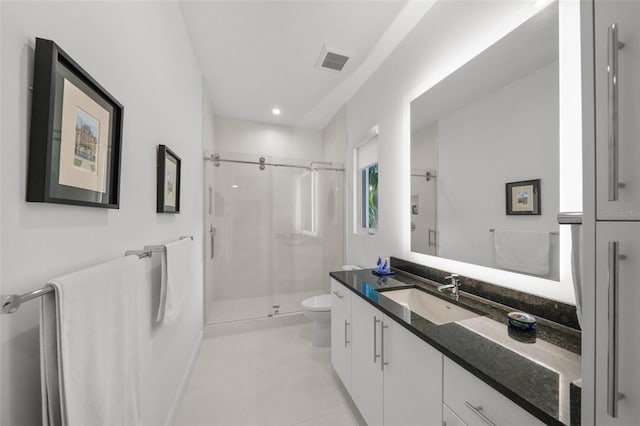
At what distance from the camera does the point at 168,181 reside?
1.49 metres

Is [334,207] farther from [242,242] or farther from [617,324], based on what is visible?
[617,324]

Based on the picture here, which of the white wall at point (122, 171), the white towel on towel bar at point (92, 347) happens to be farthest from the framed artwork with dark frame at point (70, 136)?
the white towel on towel bar at point (92, 347)

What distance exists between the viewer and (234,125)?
3602 mm

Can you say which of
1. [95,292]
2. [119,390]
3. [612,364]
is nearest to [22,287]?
[95,292]

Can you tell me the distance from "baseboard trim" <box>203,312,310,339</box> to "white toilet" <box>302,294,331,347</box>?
564 mm

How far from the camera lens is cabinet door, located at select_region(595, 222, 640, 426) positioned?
434mm

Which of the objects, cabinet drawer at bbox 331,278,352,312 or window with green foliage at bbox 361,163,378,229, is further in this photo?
window with green foliage at bbox 361,163,378,229

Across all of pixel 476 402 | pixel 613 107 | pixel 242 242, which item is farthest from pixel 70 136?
pixel 242 242

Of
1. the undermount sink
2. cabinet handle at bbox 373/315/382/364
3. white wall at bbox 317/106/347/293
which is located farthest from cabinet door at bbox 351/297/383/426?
white wall at bbox 317/106/347/293

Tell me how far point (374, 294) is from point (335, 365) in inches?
34.9

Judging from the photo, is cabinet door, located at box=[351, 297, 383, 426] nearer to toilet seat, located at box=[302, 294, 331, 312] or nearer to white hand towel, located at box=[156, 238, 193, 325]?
toilet seat, located at box=[302, 294, 331, 312]

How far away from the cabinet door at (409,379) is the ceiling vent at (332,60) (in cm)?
213

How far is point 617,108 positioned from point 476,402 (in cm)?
81

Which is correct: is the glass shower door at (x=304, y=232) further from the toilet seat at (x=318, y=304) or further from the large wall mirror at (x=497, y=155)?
the large wall mirror at (x=497, y=155)
